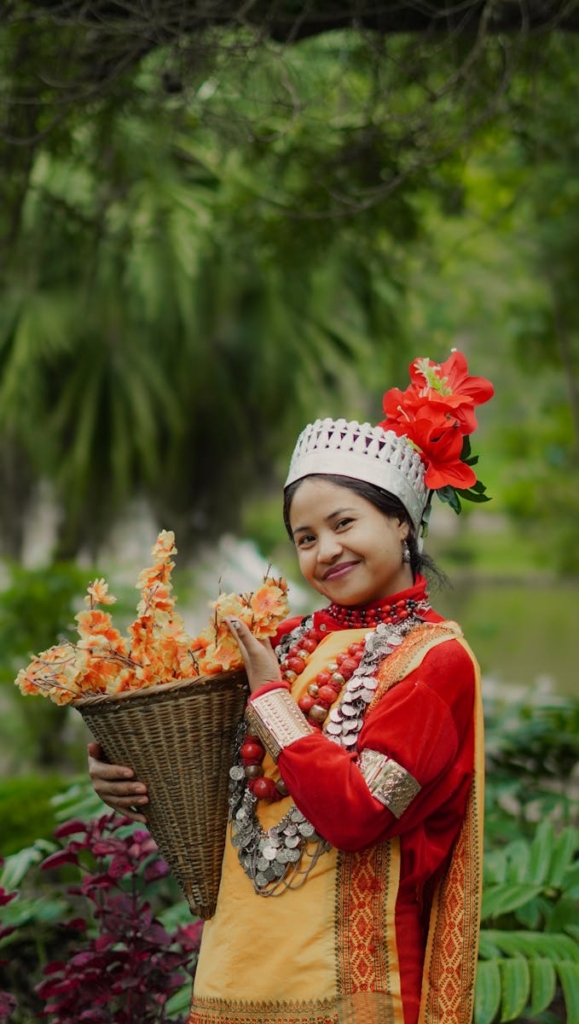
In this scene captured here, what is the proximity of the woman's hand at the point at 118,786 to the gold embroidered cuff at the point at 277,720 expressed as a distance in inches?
9.7

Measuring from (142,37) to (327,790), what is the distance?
2.35m

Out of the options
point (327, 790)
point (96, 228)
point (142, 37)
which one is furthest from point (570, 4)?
point (327, 790)

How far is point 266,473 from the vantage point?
24.9ft

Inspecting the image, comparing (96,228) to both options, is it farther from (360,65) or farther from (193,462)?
(193,462)

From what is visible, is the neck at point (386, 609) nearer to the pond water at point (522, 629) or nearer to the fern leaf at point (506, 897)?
the pond water at point (522, 629)

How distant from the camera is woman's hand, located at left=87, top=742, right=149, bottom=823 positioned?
1.85 m

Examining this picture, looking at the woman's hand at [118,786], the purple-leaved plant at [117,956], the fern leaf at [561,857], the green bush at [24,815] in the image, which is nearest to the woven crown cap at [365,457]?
the woman's hand at [118,786]

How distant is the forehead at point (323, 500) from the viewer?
1.90m

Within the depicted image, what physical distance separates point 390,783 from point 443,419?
66 centimetres

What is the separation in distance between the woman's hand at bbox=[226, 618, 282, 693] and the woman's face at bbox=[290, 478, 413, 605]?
20 centimetres

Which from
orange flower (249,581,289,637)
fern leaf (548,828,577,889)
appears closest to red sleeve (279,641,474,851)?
orange flower (249,581,289,637)

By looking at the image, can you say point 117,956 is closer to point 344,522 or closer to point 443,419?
point 344,522

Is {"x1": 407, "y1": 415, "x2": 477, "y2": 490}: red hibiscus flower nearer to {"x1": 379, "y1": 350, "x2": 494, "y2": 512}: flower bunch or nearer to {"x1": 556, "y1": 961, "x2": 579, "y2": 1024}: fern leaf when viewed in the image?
{"x1": 379, "y1": 350, "x2": 494, "y2": 512}: flower bunch

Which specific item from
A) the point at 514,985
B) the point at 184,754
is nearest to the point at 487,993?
the point at 514,985
